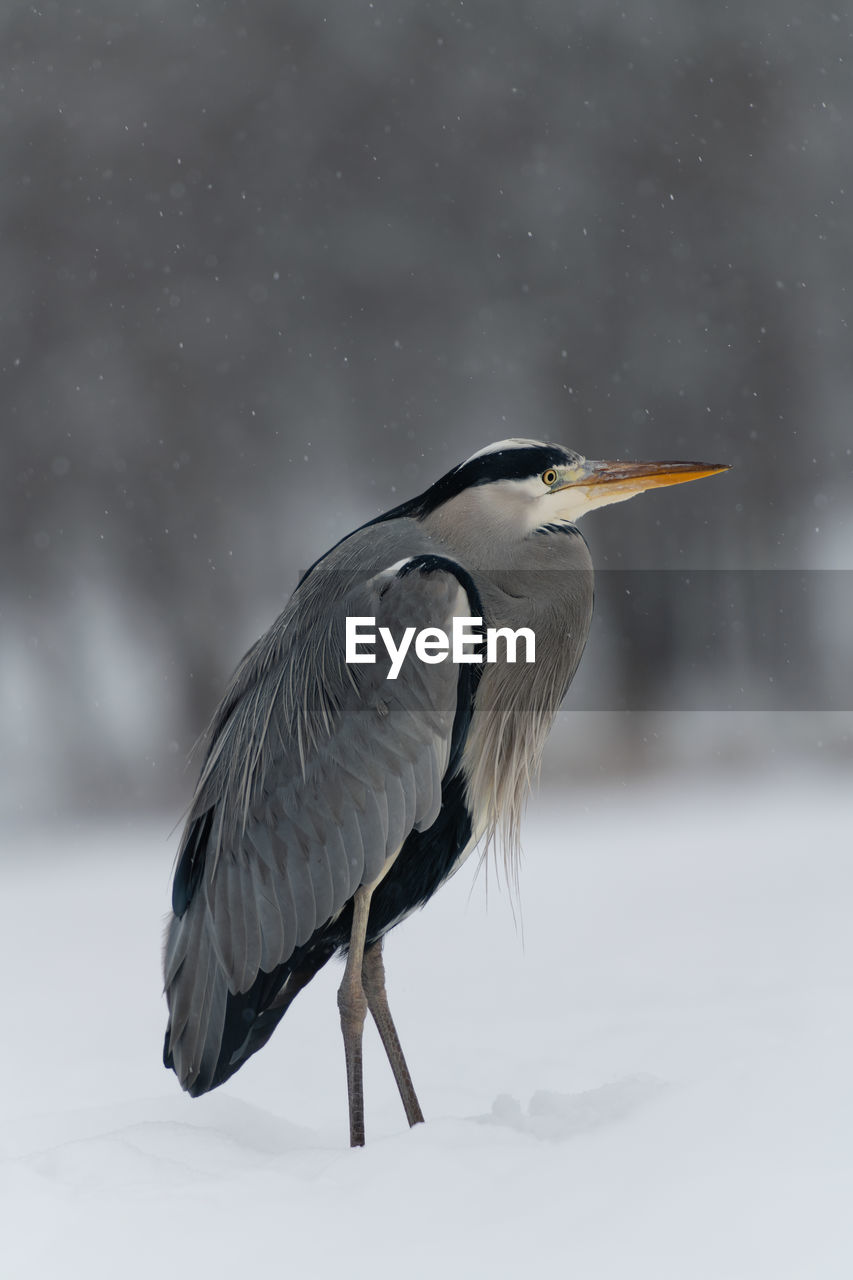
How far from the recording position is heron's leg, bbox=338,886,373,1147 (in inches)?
76.3

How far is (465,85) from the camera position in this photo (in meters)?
8.00

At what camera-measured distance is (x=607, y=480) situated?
207cm

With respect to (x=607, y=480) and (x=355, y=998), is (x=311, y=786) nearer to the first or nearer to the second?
(x=355, y=998)

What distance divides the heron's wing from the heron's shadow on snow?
45 cm

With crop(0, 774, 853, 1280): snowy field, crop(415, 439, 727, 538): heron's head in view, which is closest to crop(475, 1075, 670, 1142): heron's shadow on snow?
crop(0, 774, 853, 1280): snowy field

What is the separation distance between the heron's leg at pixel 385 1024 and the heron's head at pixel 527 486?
2.58 feet

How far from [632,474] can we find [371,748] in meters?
0.66

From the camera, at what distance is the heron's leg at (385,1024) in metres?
2.05

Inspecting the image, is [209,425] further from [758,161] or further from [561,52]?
[758,161]
